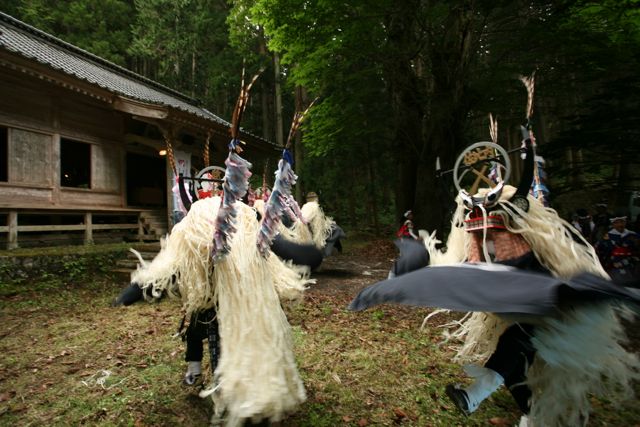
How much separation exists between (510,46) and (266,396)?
786cm

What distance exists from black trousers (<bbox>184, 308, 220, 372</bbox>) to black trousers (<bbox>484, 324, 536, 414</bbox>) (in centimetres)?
191

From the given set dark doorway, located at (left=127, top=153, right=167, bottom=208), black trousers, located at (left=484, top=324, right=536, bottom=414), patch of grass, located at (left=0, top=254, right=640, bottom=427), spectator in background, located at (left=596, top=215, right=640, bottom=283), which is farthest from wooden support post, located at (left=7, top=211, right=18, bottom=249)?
spectator in background, located at (left=596, top=215, right=640, bottom=283)

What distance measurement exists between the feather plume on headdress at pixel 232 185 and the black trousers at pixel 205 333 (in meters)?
0.67

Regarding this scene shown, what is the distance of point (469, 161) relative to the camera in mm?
2848

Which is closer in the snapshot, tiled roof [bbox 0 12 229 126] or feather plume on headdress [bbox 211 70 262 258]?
feather plume on headdress [bbox 211 70 262 258]

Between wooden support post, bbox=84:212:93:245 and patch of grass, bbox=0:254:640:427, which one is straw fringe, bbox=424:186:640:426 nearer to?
patch of grass, bbox=0:254:640:427

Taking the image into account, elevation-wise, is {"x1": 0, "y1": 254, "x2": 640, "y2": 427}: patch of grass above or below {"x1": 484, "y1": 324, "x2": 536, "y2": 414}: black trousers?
below

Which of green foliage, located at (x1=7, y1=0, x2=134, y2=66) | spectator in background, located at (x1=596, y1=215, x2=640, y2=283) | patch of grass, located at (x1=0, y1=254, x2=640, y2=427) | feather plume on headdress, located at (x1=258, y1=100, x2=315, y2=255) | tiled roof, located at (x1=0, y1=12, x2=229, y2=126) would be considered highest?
green foliage, located at (x1=7, y1=0, x2=134, y2=66)

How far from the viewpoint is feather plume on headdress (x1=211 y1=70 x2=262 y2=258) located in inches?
85.5

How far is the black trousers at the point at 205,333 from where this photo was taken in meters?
2.70

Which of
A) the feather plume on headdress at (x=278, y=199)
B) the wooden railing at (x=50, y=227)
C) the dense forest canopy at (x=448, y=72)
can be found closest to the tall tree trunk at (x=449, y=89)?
the dense forest canopy at (x=448, y=72)

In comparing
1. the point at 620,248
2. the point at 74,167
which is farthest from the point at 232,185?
the point at 74,167

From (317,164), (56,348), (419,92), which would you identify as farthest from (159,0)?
(56,348)

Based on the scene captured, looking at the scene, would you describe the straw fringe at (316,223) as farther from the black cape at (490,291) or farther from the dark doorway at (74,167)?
the dark doorway at (74,167)
